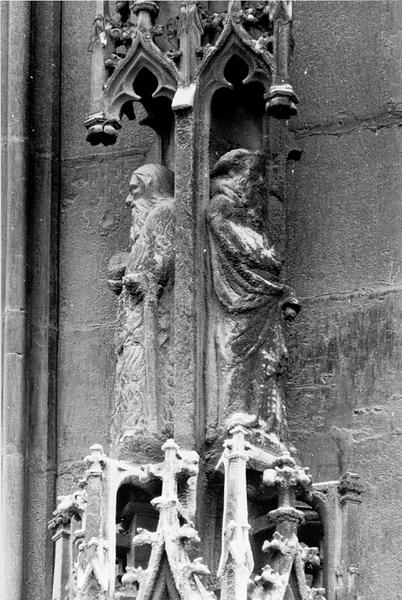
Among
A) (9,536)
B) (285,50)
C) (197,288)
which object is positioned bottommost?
(9,536)

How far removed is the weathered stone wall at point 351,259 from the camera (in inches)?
549

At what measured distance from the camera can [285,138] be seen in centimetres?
1430

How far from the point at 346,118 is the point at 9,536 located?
2528 millimetres

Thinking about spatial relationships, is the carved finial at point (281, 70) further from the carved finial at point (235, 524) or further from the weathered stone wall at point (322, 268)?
the carved finial at point (235, 524)

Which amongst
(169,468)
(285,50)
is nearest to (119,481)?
(169,468)

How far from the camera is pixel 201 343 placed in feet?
44.9

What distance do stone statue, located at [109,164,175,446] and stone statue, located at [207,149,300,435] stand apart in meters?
0.23

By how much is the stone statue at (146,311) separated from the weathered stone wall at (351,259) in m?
0.68

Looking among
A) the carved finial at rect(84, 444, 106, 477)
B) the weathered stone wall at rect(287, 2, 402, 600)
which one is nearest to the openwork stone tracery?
the carved finial at rect(84, 444, 106, 477)

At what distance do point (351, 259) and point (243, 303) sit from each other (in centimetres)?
81

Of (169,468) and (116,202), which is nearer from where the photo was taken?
(169,468)

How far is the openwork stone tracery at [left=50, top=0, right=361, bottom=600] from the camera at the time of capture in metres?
13.1

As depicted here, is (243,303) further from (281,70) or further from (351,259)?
(281,70)

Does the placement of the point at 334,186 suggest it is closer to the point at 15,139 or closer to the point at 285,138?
the point at 285,138
